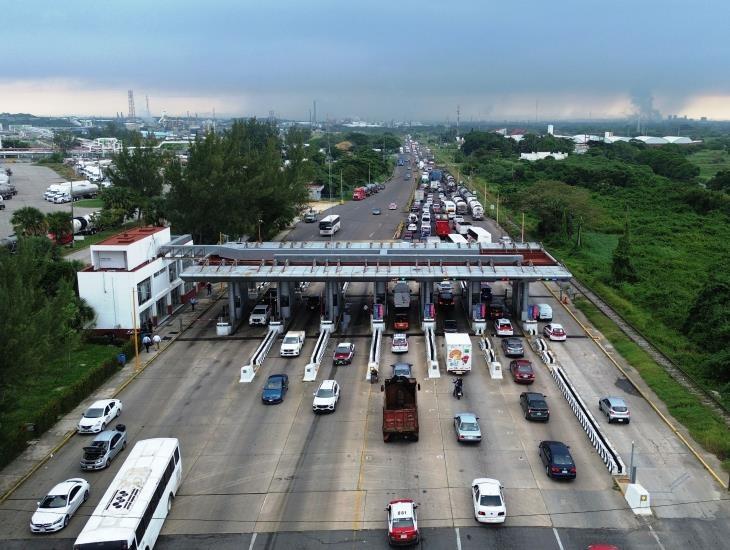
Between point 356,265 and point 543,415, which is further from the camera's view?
point 356,265

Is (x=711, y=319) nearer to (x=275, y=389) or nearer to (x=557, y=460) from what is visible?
→ (x=557, y=460)

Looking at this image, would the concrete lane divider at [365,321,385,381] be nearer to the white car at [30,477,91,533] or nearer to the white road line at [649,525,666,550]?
the white car at [30,477,91,533]

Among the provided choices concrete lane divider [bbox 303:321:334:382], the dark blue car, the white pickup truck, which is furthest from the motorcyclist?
the white pickup truck

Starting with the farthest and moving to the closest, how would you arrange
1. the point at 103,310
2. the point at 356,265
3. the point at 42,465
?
the point at 356,265, the point at 103,310, the point at 42,465

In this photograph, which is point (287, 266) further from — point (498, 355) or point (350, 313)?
point (498, 355)

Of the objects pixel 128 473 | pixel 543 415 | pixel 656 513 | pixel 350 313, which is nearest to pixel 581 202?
pixel 350 313

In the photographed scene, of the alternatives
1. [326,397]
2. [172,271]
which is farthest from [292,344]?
[172,271]

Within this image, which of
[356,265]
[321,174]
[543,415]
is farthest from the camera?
[321,174]
